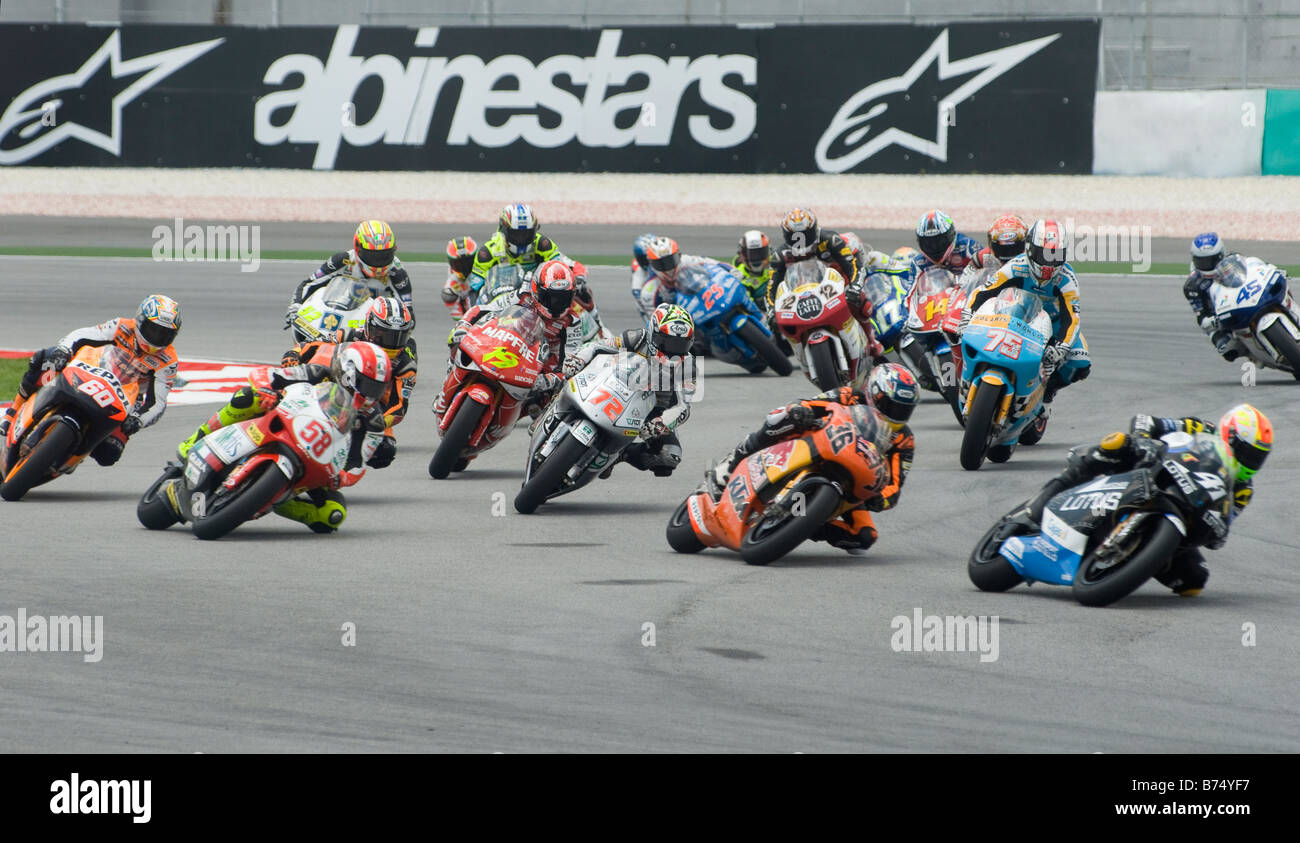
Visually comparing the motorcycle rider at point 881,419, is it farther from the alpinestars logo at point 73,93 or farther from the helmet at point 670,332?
the alpinestars logo at point 73,93

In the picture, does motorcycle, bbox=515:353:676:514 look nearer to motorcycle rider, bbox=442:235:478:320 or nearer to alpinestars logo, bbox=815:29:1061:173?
motorcycle rider, bbox=442:235:478:320

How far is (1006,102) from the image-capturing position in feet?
94.9

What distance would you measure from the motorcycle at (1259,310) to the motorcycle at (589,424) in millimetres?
7244

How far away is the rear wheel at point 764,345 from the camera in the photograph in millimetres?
18109

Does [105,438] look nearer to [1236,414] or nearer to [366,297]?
[366,297]

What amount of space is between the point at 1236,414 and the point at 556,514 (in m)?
4.50

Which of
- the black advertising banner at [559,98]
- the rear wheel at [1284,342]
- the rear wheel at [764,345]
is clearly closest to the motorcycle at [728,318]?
the rear wheel at [764,345]

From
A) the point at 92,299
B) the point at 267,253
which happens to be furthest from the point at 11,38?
the point at 92,299

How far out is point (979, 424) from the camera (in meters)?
13.1

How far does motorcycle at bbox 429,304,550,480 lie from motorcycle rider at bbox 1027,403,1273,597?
4.64 m

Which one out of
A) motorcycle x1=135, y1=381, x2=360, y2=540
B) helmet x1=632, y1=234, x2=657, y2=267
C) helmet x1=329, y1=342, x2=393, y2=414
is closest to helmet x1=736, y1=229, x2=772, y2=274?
helmet x1=632, y1=234, x2=657, y2=267

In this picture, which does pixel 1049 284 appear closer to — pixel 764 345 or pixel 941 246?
pixel 941 246

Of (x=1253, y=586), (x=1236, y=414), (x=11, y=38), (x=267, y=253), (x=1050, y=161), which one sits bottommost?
(x=1253, y=586)

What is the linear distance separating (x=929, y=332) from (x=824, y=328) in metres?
0.92
